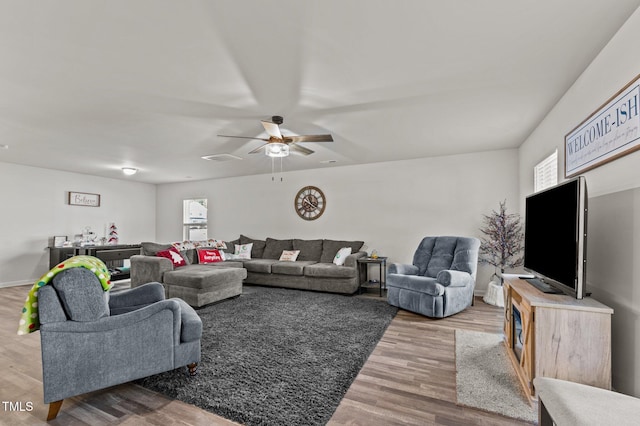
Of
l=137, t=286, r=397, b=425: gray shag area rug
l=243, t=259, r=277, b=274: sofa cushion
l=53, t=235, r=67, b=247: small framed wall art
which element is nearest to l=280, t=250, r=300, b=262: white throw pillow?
l=243, t=259, r=277, b=274: sofa cushion

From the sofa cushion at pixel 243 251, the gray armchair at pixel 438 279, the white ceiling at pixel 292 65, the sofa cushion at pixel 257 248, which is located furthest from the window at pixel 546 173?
the sofa cushion at pixel 243 251

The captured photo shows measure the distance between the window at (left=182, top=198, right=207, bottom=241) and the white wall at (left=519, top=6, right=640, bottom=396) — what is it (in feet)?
25.1

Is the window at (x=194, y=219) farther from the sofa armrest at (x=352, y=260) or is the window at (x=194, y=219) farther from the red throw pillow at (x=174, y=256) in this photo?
the sofa armrest at (x=352, y=260)

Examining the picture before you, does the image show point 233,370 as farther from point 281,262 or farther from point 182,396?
point 281,262

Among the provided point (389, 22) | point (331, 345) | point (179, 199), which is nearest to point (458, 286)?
point (331, 345)

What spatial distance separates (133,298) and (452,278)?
3.53m

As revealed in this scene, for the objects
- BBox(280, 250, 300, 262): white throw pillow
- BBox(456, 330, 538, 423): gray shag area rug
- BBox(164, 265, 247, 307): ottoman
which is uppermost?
BBox(280, 250, 300, 262): white throw pillow

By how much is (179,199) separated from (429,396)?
25.8ft

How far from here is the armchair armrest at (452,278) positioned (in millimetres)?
3756

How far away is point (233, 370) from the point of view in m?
2.44

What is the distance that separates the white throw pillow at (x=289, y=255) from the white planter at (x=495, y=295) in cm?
344

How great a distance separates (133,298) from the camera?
2.68 metres

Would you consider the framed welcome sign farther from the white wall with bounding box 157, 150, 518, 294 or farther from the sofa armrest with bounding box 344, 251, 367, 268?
the sofa armrest with bounding box 344, 251, 367, 268

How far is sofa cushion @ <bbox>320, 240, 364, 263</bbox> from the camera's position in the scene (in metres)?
5.80
